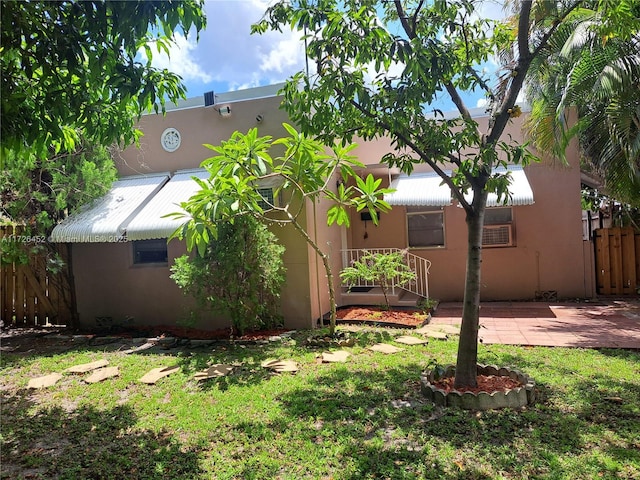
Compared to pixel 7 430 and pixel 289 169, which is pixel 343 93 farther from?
pixel 7 430

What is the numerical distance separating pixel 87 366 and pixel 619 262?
1412cm

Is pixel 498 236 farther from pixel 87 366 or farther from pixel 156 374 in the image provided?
pixel 87 366

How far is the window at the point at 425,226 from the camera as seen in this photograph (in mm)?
13250

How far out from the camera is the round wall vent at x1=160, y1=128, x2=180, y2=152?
10789 mm

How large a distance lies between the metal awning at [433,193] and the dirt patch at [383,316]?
9.43ft

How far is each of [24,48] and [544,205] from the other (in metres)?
12.6

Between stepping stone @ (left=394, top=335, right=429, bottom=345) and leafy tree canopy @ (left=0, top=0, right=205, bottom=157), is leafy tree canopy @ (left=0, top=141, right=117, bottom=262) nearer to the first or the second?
leafy tree canopy @ (left=0, top=0, right=205, bottom=157)

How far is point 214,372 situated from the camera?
6773mm

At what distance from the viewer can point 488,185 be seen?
4.74 meters

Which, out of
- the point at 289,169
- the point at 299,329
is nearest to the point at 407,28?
the point at 289,169

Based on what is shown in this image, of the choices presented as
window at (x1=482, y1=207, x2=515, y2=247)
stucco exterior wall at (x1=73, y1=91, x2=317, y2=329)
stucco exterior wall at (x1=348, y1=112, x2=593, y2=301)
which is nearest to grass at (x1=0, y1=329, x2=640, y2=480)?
stucco exterior wall at (x1=73, y1=91, x2=317, y2=329)

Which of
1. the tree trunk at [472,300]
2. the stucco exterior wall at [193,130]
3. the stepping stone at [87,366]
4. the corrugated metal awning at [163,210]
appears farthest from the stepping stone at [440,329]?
the stepping stone at [87,366]

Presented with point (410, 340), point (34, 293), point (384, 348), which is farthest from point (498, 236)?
point (34, 293)

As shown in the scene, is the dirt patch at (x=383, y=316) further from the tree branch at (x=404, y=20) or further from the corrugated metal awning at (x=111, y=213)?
the tree branch at (x=404, y=20)
